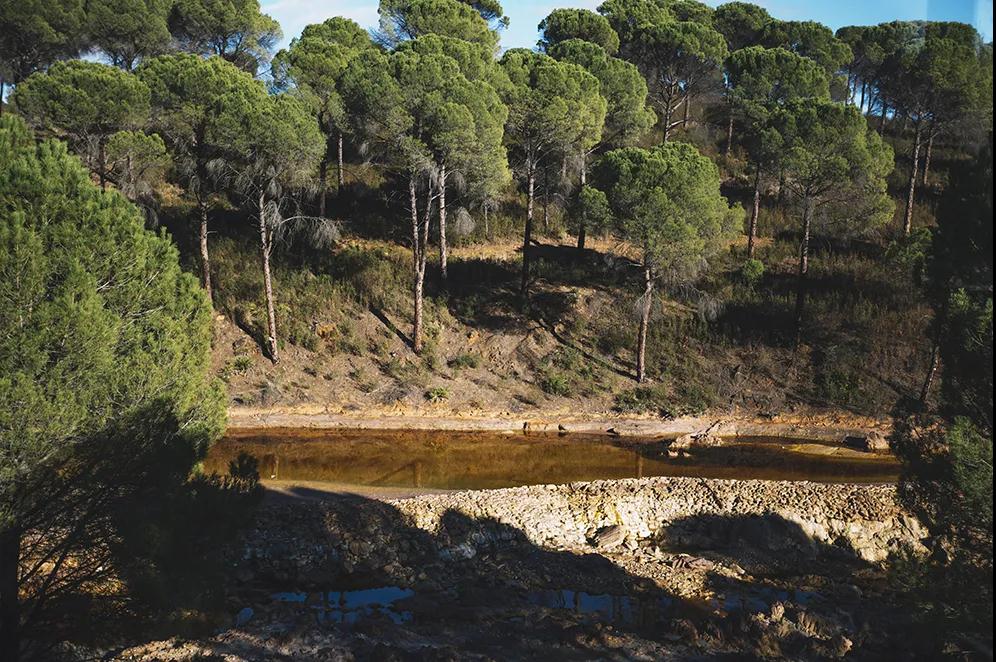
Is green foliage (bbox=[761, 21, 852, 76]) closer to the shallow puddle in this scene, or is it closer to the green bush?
the green bush

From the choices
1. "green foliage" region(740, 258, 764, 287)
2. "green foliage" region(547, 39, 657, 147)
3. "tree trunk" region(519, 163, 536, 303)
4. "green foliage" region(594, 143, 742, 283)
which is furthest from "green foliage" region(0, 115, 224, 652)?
"green foliage" region(547, 39, 657, 147)

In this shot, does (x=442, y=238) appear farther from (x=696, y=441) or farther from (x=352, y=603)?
(x=352, y=603)

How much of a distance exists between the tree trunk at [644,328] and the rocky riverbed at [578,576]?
29.8ft

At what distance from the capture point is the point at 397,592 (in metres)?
15.1

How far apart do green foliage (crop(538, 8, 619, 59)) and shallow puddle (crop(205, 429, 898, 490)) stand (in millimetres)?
30416

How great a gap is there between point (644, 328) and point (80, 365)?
21.3 metres

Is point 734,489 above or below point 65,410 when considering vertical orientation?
below

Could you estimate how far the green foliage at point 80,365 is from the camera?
Answer: 9.16 meters

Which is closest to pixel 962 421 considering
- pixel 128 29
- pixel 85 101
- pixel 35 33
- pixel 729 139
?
pixel 85 101

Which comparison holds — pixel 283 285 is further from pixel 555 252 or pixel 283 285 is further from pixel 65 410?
pixel 65 410

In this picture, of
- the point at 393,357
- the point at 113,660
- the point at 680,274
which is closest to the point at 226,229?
the point at 393,357

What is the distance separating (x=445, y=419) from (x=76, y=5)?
95.9 ft

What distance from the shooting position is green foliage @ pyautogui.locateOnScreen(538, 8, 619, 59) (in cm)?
4788

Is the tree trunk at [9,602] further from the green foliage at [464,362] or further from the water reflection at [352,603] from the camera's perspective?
the green foliage at [464,362]
